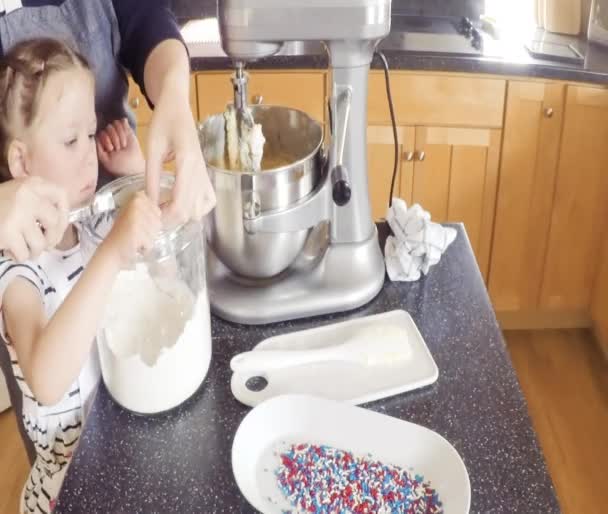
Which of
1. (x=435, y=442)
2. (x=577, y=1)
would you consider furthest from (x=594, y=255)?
(x=435, y=442)

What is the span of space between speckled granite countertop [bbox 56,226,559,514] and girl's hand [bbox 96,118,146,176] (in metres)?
0.31

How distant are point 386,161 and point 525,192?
0.41m

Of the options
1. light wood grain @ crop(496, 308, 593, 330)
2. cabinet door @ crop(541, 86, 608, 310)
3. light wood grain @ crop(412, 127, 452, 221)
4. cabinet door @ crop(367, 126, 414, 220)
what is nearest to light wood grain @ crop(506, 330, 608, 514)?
light wood grain @ crop(496, 308, 593, 330)

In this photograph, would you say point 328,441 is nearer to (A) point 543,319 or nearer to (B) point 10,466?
(B) point 10,466

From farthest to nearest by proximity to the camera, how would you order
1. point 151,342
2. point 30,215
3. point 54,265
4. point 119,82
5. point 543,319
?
point 543,319
point 119,82
point 54,265
point 151,342
point 30,215

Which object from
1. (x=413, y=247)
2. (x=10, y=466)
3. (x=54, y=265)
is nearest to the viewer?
(x=54, y=265)

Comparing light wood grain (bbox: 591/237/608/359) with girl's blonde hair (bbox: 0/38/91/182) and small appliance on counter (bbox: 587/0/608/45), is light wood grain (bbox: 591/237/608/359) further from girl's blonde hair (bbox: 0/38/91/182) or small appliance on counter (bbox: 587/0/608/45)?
girl's blonde hair (bbox: 0/38/91/182)

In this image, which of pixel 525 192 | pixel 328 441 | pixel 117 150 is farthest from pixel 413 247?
pixel 525 192

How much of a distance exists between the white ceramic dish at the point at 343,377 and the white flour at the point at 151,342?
7 centimetres

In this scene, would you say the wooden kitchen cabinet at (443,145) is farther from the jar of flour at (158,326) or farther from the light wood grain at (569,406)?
the jar of flour at (158,326)

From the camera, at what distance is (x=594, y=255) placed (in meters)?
2.20

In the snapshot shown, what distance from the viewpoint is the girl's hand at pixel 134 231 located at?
0.76 meters

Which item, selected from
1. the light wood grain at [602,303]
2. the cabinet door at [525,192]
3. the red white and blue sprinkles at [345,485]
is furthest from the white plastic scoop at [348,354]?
the light wood grain at [602,303]

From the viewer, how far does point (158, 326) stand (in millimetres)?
864
